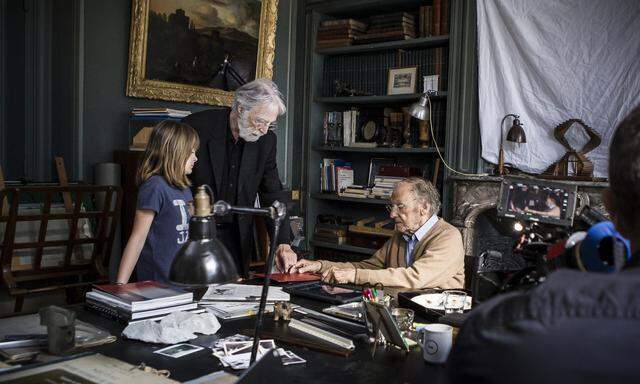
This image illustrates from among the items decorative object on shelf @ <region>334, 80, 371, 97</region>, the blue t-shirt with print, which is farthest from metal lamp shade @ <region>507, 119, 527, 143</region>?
the blue t-shirt with print

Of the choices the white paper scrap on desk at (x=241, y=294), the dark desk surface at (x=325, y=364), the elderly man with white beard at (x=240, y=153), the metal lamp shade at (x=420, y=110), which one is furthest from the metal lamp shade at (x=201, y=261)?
the metal lamp shade at (x=420, y=110)

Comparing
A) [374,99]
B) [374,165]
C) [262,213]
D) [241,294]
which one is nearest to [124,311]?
[241,294]

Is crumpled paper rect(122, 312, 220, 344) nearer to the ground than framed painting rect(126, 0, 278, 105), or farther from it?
nearer to the ground

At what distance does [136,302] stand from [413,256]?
1512 mm

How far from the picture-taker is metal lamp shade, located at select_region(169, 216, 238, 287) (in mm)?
1290

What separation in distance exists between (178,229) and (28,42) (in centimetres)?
239

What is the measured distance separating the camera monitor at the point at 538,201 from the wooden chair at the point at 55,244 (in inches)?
96.2

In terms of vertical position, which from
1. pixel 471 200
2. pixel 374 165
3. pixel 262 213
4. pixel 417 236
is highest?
pixel 374 165

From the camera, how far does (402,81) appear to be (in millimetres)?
5258

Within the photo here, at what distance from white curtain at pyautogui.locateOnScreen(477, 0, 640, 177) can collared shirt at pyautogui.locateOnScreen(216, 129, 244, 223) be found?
78.5 inches

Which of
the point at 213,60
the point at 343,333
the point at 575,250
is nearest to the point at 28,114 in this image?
the point at 213,60

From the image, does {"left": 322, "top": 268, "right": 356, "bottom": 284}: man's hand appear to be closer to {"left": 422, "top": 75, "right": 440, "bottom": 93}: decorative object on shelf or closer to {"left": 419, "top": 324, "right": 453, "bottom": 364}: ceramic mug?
{"left": 419, "top": 324, "right": 453, "bottom": 364}: ceramic mug

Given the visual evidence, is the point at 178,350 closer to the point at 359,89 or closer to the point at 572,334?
the point at 572,334

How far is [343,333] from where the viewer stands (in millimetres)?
1949
